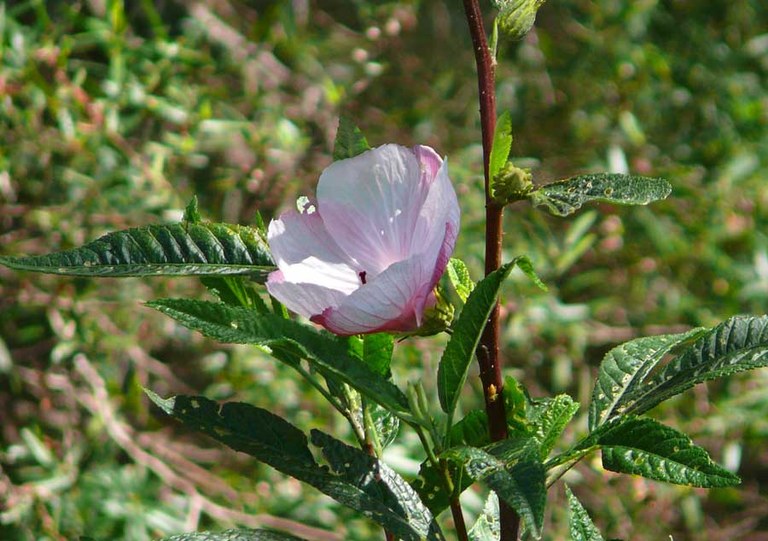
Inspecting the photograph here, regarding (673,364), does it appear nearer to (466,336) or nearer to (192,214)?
(466,336)

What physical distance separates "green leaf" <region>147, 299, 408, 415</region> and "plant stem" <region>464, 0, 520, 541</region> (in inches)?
2.8

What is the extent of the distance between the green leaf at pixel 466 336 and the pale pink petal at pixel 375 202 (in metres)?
0.06

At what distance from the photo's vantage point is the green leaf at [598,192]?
1.74ft

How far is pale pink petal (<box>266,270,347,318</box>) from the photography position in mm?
537

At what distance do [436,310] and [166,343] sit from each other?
4.88 feet

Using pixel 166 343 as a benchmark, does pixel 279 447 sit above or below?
above

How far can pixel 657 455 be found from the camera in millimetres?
519

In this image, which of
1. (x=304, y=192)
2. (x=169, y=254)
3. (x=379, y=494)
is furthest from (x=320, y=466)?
(x=304, y=192)

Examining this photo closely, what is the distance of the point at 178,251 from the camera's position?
556 mm

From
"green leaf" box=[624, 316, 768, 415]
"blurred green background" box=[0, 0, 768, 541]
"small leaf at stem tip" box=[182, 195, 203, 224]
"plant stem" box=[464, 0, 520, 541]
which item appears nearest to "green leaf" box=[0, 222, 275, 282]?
"small leaf at stem tip" box=[182, 195, 203, 224]

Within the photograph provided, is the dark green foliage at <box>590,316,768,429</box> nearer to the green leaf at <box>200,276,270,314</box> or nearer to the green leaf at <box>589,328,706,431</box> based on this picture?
the green leaf at <box>589,328,706,431</box>

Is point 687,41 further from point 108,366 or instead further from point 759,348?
point 759,348

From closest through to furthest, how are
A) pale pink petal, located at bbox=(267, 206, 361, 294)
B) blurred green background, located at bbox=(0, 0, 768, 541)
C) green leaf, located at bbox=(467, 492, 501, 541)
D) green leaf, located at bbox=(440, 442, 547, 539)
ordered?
green leaf, located at bbox=(440, 442, 547, 539) → pale pink petal, located at bbox=(267, 206, 361, 294) → green leaf, located at bbox=(467, 492, 501, 541) → blurred green background, located at bbox=(0, 0, 768, 541)

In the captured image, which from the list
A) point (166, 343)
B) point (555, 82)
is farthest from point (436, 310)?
point (555, 82)
